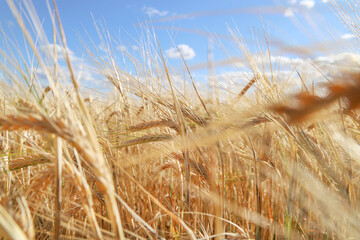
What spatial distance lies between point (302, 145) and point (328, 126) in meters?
0.14

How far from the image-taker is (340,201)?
2.88 feet

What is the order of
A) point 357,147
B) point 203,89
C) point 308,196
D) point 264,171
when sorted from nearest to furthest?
point 357,147 → point 308,196 → point 264,171 → point 203,89

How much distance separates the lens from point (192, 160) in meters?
0.97

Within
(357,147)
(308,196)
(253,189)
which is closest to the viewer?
(357,147)

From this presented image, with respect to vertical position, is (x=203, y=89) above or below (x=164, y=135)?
above

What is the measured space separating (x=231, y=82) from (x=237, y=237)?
0.74m

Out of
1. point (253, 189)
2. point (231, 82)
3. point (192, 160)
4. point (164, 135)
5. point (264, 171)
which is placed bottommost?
point (253, 189)

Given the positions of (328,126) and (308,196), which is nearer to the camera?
(328,126)

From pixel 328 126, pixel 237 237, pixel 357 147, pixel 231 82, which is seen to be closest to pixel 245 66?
pixel 231 82

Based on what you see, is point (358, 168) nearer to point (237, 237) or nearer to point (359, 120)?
point (359, 120)

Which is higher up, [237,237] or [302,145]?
[302,145]

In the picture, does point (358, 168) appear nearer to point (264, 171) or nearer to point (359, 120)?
point (359, 120)

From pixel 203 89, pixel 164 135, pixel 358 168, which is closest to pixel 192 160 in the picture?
pixel 164 135

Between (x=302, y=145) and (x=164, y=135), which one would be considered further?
(x=164, y=135)
